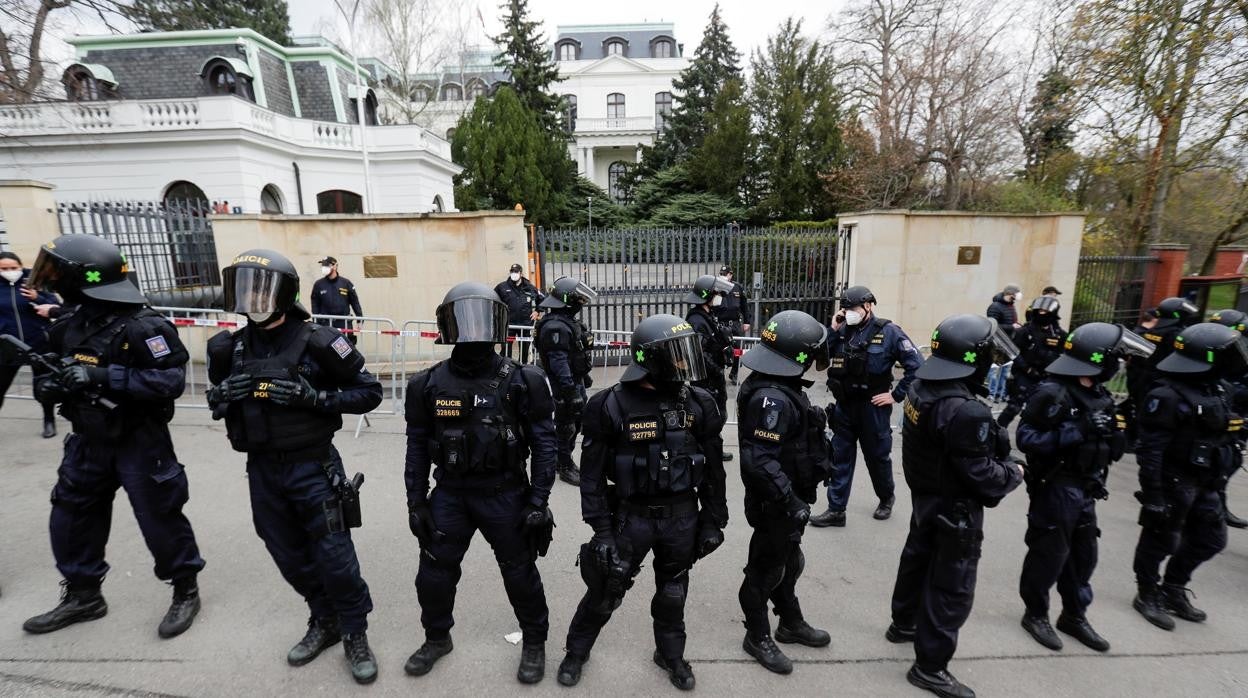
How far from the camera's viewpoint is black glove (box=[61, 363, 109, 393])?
2924 millimetres

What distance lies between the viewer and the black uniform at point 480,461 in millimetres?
2828

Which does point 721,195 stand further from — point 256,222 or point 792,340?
point 792,340

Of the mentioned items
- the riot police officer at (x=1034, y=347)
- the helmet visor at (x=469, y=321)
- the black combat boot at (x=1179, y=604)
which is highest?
the helmet visor at (x=469, y=321)

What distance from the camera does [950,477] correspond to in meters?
3.02

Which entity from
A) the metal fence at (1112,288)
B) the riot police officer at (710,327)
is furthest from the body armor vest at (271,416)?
the metal fence at (1112,288)

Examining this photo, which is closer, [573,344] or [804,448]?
[804,448]

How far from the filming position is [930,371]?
3.11m

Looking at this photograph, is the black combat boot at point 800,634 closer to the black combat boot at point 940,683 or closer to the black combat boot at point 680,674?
the black combat boot at point 940,683

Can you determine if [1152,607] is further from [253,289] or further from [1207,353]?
[253,289]

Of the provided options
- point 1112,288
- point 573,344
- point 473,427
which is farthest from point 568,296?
point 1112,288

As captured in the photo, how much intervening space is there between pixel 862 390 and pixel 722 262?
6.47 m

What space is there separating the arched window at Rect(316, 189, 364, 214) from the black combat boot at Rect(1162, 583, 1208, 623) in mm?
24570

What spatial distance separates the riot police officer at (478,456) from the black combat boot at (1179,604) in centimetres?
395

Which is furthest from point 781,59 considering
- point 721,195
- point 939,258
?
point 939,258
